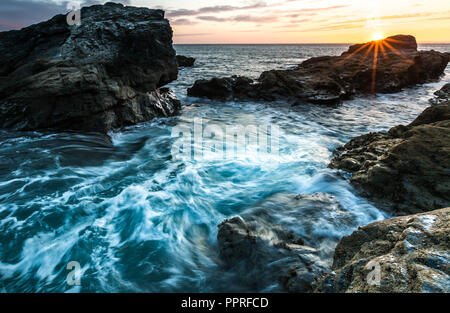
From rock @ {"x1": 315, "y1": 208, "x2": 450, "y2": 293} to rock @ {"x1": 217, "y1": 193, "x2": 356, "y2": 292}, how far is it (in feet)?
1.59

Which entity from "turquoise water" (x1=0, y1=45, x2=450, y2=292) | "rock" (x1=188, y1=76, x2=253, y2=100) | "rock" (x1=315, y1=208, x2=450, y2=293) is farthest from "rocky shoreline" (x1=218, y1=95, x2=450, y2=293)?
"rock" (x1=188, y1=76, x2=253, y2=100)

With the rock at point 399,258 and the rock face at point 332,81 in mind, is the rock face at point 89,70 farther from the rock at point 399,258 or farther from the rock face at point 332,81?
the rock at point 399,258

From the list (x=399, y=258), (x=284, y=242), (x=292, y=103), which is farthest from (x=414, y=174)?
(x=292, y=103)

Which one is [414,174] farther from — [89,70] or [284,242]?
[89,70]

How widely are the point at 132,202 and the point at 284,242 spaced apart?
3.21 m

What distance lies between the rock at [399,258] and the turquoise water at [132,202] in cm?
98

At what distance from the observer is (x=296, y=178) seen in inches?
243

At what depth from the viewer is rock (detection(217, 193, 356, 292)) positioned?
10.1 ft

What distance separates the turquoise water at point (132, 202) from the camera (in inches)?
138

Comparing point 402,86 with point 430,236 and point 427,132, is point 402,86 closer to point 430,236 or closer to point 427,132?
point 427,132

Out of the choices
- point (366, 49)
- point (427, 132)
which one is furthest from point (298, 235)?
point (366, 49)

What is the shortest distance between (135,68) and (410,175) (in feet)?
34.4

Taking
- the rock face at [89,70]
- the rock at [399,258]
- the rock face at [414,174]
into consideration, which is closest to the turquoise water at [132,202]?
the rock face at [414,174]

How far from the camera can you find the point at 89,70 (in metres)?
9.04
